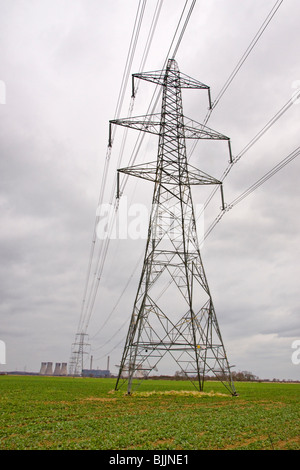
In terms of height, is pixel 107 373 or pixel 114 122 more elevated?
pixel 114 122

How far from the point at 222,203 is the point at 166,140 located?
25.1 feet

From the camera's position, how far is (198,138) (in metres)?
28.4

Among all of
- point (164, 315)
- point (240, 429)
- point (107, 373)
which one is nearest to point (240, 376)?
point (107, 373)

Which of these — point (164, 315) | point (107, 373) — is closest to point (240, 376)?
point (107, 373)

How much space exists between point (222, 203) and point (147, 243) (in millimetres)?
6929

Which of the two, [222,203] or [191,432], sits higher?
Result: [222,203]

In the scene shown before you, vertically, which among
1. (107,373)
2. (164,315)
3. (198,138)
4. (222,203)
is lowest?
(107,373)

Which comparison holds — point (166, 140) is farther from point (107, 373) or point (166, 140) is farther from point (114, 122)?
point (107, 373)

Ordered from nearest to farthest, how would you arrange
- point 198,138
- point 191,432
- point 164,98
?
1. point 191,432
2. point 198,138
3. point 164,98
